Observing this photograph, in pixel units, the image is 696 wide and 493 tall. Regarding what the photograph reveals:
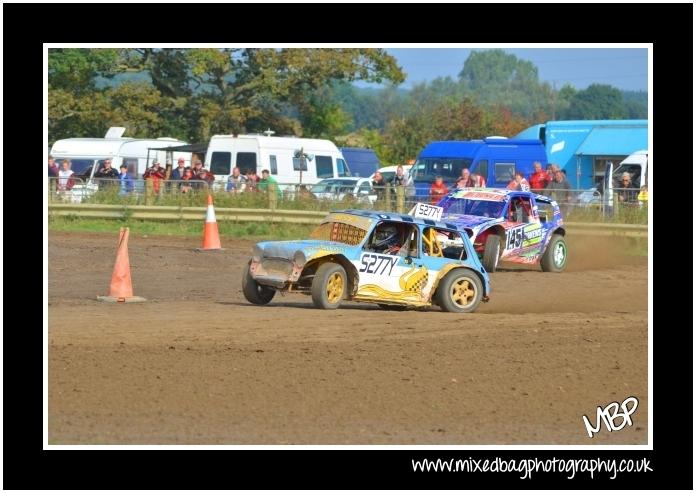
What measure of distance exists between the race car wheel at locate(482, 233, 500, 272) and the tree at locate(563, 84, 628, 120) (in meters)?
93.0

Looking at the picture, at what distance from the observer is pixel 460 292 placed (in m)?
15.1

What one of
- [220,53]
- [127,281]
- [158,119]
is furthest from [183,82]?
[127,281]

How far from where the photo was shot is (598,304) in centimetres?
1652

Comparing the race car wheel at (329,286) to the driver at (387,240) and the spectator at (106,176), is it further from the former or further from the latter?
the spectator at (106,176)

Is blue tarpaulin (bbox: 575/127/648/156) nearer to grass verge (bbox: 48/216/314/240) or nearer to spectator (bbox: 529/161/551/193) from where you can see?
spectator (bbox: 529/161/551/193)

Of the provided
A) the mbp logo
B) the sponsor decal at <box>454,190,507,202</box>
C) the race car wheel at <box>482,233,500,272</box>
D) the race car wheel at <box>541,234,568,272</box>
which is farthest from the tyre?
the race car wheel at <box>541,234,568,272</box>

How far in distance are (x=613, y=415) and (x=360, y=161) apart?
3235cm

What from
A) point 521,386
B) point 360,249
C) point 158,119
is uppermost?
point 158,119

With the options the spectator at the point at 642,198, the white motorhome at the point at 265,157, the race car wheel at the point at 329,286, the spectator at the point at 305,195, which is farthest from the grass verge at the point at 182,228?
the race car wheel at the point at 329,286

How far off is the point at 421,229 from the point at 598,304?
315 cm

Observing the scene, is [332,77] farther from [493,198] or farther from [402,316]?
[402,316]

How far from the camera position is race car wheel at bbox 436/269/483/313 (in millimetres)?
14938

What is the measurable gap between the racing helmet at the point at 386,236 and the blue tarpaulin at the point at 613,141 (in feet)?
67.2

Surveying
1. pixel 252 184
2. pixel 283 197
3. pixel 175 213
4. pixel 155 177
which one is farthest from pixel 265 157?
pixel 175 213
